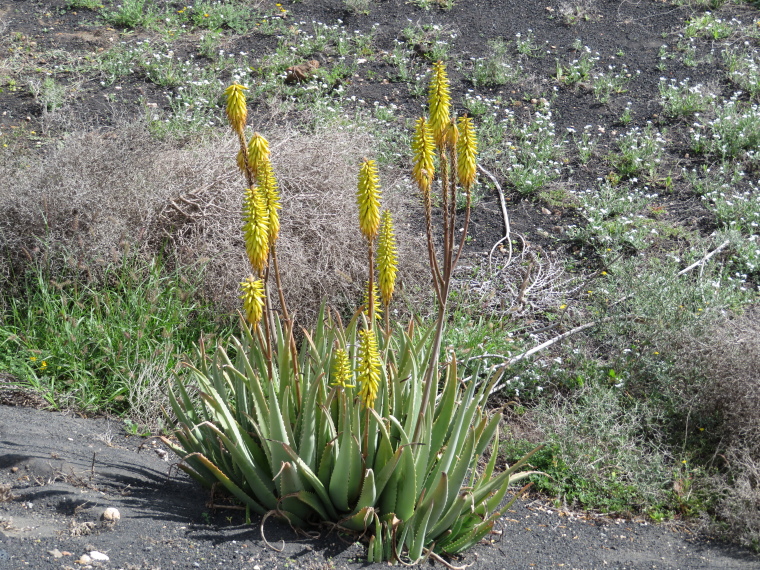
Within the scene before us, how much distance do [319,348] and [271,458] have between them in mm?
565

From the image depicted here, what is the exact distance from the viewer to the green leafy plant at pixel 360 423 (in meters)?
2.73

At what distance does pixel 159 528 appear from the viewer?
2947mm

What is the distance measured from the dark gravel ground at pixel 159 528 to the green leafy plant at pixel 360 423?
15 cm

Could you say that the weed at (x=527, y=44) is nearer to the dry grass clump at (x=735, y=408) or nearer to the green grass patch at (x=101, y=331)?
the dry grass clump at (x=735, y=408)

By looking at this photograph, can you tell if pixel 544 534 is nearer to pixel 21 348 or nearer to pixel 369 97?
pixel 21 348

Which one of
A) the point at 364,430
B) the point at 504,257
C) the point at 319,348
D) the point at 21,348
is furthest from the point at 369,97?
the point at 364,430

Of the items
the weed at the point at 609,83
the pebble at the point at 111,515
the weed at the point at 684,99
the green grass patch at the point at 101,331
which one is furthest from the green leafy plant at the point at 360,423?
the weed at the point at 609,83

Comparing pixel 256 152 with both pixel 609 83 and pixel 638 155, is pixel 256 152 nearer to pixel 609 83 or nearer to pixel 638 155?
pixel 638 155

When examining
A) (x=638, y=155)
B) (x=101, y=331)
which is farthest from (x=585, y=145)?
(x=101, y=331)

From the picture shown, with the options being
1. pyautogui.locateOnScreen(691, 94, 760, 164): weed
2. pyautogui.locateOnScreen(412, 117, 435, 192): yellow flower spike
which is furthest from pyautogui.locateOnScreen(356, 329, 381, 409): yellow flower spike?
pyautogui.locateOnScreen(691, 94, 760, 164): weed

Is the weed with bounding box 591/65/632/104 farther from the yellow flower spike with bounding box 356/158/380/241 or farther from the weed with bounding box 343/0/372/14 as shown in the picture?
the yellow flower spike with bounding box 356/158/380/241

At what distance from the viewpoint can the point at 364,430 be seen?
2.96m

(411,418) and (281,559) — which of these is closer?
(281,559)

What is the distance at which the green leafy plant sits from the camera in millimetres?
2727
